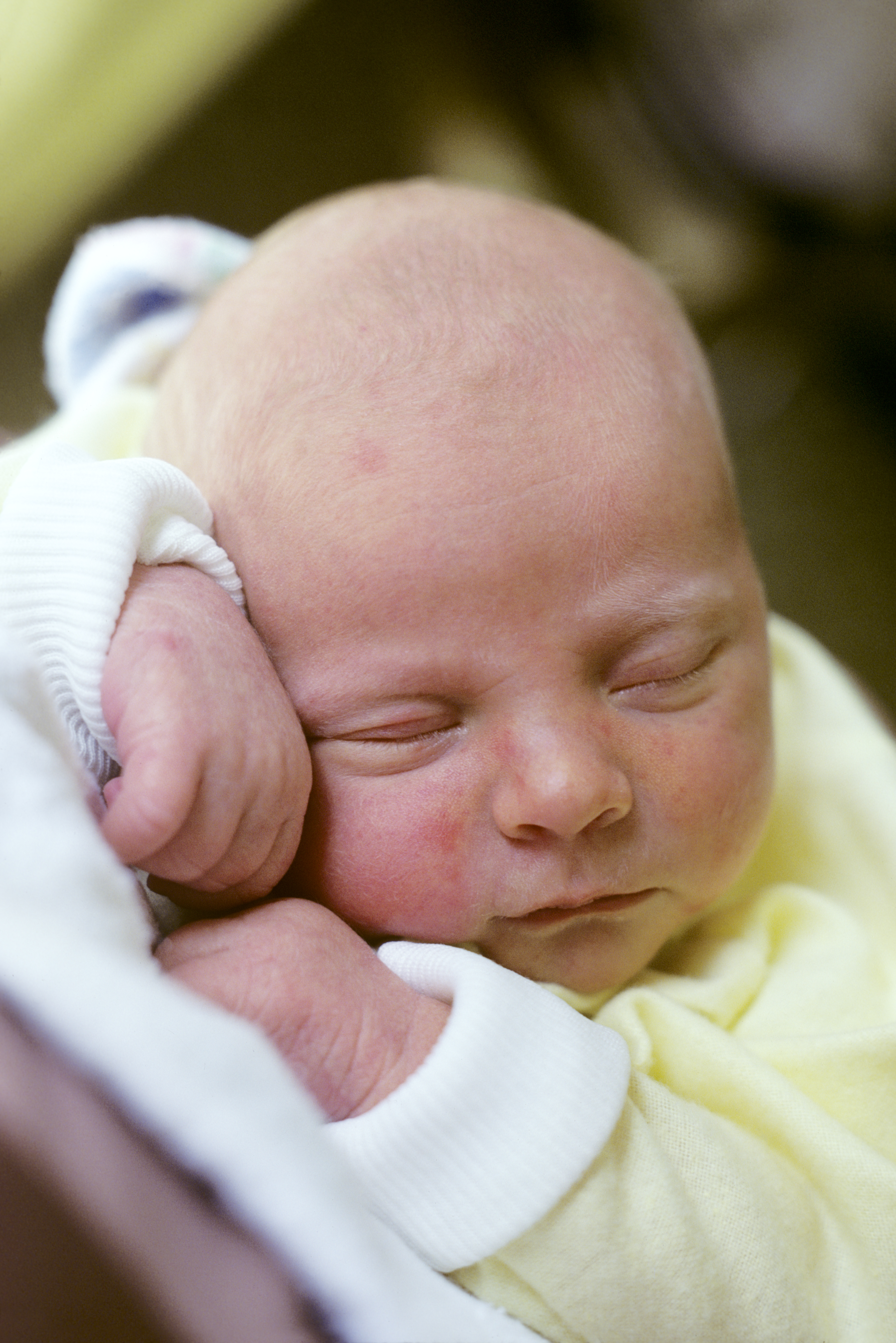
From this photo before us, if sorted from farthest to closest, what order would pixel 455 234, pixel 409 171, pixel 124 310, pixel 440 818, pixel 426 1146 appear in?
pixel 409 171 < pixel 124 310 < pixel 455 234 < pixel 440 818 < pixel 426 1146

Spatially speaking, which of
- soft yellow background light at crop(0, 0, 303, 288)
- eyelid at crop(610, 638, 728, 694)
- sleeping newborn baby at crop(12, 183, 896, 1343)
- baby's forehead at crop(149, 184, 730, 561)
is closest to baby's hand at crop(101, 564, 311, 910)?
sleeping newborn baby at crop(12, 183, 896, 1343)

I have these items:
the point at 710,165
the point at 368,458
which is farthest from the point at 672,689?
the point at 710,165

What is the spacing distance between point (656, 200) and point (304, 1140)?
1.72 meters

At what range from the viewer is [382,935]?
27.5 inches

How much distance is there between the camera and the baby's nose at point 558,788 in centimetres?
Answer: 62

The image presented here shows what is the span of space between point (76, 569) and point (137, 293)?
0.62m

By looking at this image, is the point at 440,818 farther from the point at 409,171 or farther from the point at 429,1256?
the point at 409,171

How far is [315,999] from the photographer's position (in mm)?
560

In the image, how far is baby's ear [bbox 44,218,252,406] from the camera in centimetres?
106

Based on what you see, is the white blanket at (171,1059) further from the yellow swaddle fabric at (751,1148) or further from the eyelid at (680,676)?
the eyelid at (680,676)

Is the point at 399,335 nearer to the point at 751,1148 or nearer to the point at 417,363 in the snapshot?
the point at 417,363

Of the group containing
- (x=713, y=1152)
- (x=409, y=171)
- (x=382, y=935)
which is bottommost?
(x=713, y=1152)

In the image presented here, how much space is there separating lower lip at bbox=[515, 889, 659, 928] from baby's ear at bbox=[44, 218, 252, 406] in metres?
0.66

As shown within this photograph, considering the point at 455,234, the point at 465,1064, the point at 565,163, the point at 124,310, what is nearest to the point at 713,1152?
the point at 465,1064
